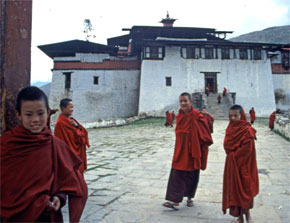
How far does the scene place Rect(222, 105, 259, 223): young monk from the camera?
296 centimetres

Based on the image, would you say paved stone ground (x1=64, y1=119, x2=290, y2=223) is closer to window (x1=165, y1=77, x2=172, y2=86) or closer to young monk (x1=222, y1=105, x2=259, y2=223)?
young monk (x1=222, y1=105, x2=259, y2=223)

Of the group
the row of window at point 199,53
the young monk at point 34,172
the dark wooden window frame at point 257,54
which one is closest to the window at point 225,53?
the row of window at point 199,53

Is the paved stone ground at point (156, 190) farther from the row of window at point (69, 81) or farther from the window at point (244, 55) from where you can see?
the window at point (244, 55)

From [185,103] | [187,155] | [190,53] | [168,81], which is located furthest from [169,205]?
[190,53]

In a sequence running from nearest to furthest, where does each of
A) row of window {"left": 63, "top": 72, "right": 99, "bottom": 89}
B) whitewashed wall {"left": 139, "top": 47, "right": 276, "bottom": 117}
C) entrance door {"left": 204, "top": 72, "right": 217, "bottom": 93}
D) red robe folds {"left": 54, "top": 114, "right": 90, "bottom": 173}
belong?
red robe folds {"left": 54, "top": 114, "right": 90, "bottom": 173} < whitewashed wall {"left": 139, "top": 47, "right": 276, "bottom": 117} < row of window {"left": 63, "top": 72, "right": 99, "bottom": 89} < entrance door {"left": 204, "top": 72, "right": 217, "bottom": 93}

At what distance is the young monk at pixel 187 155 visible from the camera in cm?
354

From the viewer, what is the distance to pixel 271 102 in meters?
27.2

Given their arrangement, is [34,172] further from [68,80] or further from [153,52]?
[68,80]

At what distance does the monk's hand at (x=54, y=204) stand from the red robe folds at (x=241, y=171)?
2.04 metres

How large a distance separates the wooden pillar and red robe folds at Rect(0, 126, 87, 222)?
0.37m

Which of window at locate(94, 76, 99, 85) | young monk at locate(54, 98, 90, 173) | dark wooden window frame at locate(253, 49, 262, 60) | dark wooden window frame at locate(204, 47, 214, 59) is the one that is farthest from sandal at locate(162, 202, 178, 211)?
dark wooden window frame at locate(253, 49, 262, 60)

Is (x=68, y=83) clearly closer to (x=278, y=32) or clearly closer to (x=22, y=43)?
(x=22, y=43)

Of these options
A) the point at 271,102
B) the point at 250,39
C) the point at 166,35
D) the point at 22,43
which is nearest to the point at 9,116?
the point at 22,43

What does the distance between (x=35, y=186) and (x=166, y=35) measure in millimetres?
27449
